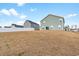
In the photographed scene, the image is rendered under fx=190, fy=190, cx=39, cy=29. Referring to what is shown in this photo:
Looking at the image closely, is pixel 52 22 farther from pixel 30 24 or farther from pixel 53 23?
pixel 30 24

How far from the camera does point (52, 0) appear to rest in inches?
91.0

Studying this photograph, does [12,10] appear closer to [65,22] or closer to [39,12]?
[39,12]

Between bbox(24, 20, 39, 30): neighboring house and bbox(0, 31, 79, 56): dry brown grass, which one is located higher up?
bbox(24, 20, 39, 30): neighboring house

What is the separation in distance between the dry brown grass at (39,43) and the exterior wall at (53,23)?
6 cm

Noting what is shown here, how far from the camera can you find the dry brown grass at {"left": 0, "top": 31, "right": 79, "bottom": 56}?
226 cm

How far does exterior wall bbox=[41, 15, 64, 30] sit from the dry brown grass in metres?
0.06

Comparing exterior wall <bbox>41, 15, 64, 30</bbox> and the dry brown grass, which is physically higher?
exterior wall <bbox>41, 15, 64, 30</bbox>

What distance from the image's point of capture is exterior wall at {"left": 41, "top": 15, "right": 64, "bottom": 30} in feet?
7.61

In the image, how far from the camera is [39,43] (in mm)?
2309

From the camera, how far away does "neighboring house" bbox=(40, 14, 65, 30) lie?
2.32 metres

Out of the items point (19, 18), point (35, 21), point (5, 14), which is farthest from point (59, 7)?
point (5, 14)

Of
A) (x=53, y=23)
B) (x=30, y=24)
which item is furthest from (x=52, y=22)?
(x=30, y=24)

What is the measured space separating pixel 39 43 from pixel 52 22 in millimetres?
301

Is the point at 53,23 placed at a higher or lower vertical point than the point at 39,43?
higher
